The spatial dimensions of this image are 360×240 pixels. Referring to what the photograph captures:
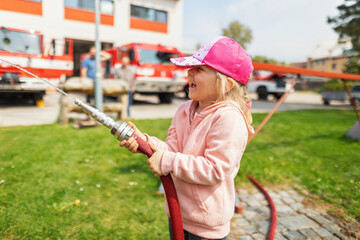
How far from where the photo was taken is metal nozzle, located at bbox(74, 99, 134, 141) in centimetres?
119

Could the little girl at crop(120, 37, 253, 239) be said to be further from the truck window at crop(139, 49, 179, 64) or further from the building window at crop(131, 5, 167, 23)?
the building window at crop(131, 5, 167, 23)

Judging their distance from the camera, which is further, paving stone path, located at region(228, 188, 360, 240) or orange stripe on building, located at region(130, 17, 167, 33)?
orange stripe on building, located at region(130, 17, 167, 33)

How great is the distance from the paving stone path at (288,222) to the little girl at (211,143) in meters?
1.37

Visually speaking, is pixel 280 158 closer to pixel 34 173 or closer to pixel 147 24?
pixel 34 173

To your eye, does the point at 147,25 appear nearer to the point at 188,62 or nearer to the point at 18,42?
the point at 18,42

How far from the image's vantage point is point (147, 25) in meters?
19.1

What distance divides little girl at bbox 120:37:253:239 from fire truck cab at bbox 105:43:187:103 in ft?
30.8

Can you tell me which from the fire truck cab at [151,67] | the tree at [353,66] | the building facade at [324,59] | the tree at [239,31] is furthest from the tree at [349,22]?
the building facade at [324,59]

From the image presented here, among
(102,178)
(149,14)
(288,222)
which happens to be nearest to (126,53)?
(102,178)

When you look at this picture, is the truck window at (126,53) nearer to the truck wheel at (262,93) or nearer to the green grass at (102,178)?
the green grass at (102,178)

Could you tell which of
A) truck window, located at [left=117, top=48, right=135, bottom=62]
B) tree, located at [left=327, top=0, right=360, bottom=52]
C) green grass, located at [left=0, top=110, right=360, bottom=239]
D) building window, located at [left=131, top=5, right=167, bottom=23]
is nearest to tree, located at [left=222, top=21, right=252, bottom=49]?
building window, located at [left=131, top=5, right=167, bottom=23]

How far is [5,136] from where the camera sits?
5270 millimetres

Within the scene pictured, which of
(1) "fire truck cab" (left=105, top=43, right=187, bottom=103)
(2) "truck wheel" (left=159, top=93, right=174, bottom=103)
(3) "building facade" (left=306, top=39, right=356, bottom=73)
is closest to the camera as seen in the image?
(1) "fire truck cab" (left=105, top=43, right=187, bottom=103)

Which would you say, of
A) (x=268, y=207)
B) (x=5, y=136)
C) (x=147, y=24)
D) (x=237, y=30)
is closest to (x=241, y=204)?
(x=268, y=207)
